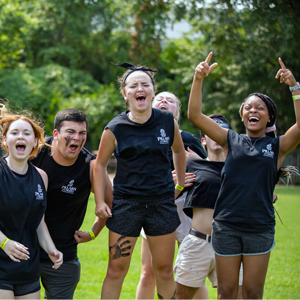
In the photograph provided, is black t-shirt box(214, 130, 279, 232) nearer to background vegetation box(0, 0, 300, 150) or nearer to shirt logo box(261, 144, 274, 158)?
shirt logo box(261, 144, 274, 158)

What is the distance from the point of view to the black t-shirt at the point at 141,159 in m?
3.05

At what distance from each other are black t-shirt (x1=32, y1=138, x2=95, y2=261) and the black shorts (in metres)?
0.46

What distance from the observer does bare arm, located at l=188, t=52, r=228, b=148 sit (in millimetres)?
3127

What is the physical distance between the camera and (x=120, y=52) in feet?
92.6

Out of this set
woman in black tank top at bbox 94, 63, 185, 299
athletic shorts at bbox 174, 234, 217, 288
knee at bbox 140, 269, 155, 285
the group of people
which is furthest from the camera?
knee at bbox 140, 269, 155, 285

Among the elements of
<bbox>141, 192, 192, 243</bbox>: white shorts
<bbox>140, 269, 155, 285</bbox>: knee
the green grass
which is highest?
<bbox>141, 192, 192, 243</bbox>: white shorts

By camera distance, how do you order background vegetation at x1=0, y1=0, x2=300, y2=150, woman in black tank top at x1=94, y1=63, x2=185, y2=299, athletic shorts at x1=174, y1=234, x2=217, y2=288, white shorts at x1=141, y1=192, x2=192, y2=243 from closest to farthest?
woman in black tank top at x1=94, y1=63, x2=185, y2=299
athletic shorts at x1=174, y1=234, x2=217, y2=288
white shorts at x1=141, y1=192, x2=192, y2=243
background vegetation at x1=0, y1=0, x2=300, y2=150

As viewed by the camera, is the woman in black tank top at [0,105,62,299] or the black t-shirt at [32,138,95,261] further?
the black t-shirt at [32,138,95,261]

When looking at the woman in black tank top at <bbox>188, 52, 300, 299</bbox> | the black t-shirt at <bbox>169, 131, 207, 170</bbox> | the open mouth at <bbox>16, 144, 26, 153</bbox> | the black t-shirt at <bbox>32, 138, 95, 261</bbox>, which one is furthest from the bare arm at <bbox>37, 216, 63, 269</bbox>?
the black t-shirt at <bbox>169, 131, 207, 170</bbox>

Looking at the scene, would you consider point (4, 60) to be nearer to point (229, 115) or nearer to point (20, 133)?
point (229, 115)

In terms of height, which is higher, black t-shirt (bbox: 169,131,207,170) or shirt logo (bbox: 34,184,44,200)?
black t-shirt (bbox: 169,131,207,170)

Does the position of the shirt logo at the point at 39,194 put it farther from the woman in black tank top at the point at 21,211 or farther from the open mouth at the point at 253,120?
the open mouth at the point at 253,120

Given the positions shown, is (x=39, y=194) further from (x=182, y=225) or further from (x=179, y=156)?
(x=182, y=225)

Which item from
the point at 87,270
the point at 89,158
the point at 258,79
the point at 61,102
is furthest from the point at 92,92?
the point at 89,158
